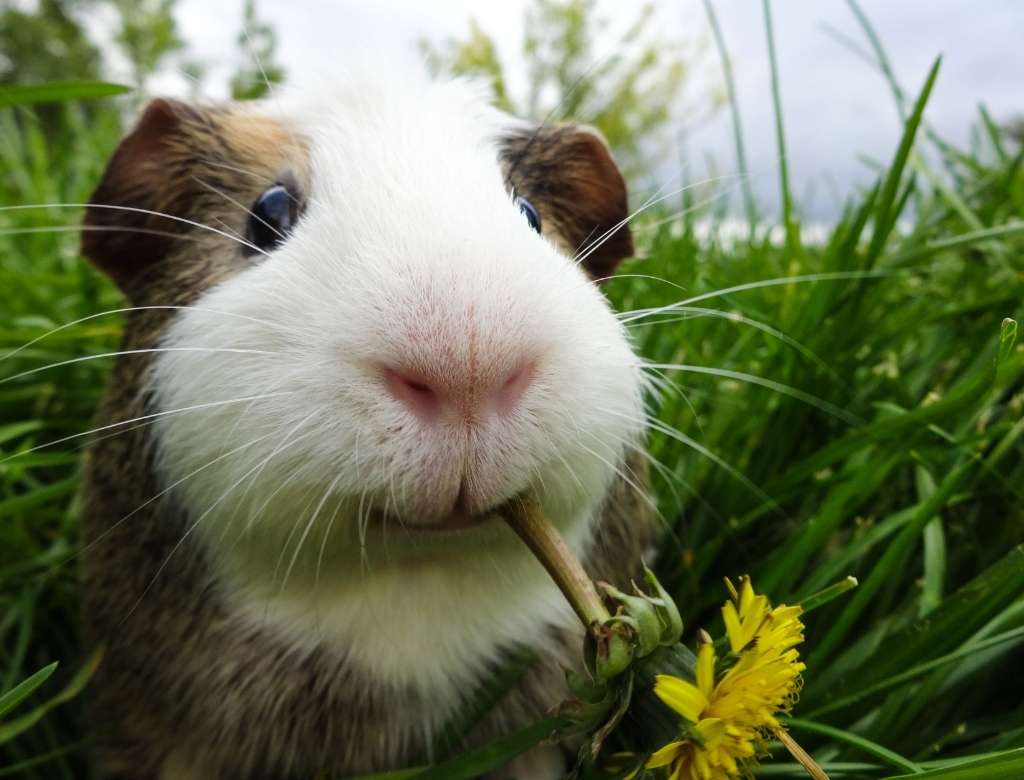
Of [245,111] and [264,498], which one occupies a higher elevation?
[245,111]

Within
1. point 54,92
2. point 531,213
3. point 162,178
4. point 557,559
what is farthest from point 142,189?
point 557,559

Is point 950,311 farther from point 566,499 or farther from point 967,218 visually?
point 566,499

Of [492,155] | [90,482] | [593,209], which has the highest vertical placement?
[492,155]

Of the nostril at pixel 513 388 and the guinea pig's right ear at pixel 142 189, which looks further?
the guinea pig's right ear at pixel 142 189

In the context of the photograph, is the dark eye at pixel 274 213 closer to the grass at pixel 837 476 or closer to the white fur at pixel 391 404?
the white fur at pixel 391 404

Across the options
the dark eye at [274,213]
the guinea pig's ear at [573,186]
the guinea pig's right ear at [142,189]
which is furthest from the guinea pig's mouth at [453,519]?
the guinea pig's right ear at [142,189]

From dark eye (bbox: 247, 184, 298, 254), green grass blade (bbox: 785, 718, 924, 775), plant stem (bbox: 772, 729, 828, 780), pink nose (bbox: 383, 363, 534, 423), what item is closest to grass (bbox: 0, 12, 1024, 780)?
green grass blade (bbox: 785, 718, 924, 775)

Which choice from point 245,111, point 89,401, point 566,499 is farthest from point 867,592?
point 89,401
